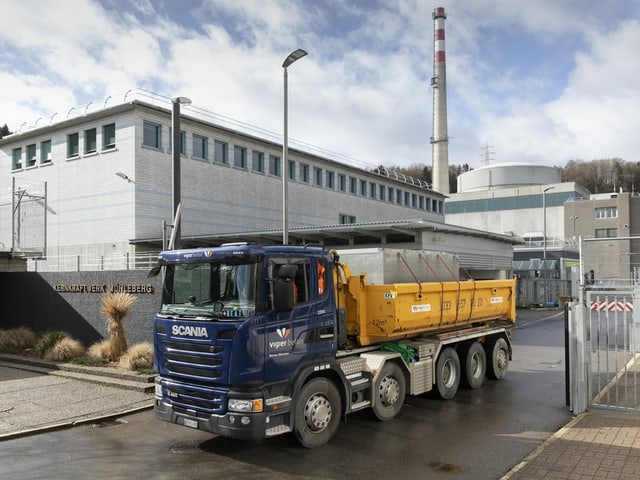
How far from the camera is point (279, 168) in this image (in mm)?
36062

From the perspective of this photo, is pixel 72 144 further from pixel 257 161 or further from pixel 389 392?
pixel 389 392

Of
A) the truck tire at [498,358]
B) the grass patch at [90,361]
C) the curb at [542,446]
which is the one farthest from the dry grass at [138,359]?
the curb at [542,446]

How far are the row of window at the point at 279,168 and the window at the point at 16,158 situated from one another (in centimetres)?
1050

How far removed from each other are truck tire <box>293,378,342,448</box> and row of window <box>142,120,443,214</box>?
72.6 feet

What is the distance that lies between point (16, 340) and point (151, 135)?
1330 cm

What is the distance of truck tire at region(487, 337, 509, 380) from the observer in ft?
42.1

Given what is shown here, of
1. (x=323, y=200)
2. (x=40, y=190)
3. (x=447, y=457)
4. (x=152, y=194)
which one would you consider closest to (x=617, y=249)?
(x=323, y=200)

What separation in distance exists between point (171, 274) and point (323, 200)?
31906 millimetres

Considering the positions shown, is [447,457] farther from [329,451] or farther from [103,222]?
[103,222]

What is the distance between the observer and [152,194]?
2761 cm

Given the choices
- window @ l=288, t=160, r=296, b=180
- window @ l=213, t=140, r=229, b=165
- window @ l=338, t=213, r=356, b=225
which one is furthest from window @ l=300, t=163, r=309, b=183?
window @ l=213, t=140, r=229, b=165

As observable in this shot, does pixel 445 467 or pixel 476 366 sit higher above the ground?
pixel 476 366

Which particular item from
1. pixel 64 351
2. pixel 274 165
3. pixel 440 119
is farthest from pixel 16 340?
pixel 440 119

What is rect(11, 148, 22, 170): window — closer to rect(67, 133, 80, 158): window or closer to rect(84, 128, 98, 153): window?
rect(67, 133, 80, 158): window
